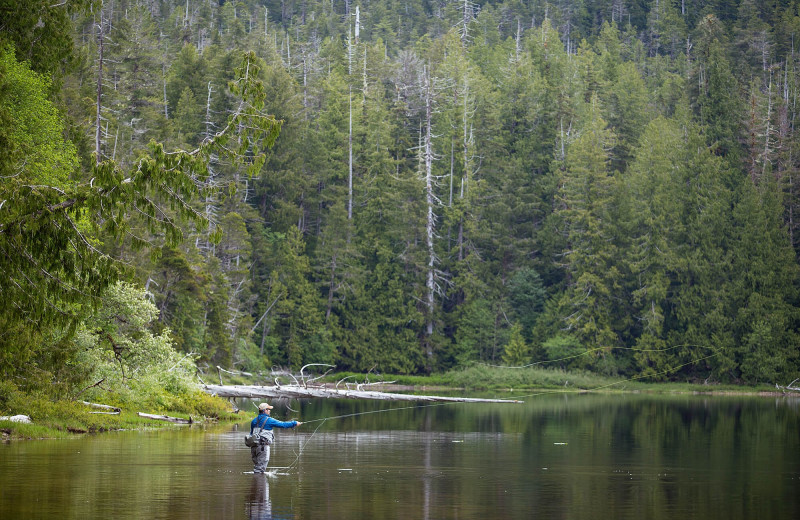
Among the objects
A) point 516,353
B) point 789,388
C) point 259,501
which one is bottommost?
point 789,388

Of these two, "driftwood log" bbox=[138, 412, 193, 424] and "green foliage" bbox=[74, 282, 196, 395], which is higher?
"green foliage" bbox=[74, 282, 196, 395]

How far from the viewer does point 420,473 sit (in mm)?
21734

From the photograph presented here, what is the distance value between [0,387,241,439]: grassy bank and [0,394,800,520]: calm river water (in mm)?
1106

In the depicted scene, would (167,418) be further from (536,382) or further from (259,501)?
(536,382)

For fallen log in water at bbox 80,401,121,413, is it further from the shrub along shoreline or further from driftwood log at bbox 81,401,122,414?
the shrub along shoreline

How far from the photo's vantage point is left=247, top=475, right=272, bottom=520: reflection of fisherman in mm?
15633

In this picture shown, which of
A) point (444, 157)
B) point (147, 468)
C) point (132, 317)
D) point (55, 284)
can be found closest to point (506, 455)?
point (147, 468)

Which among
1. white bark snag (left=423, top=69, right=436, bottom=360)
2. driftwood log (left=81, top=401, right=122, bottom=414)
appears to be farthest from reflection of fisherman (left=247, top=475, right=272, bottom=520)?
white bark snag (left=423, top=69, right=436, bottom=360)

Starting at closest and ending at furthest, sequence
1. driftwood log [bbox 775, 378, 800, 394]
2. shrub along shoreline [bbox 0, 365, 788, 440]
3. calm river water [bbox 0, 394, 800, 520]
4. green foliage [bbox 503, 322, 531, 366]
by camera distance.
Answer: calm river water [bbox 0, 394, 800, 520], shrub along shoreline [bbox 0, 365, 788, 440], driftwood log [bbox 775, 378, 800, 394], green foliage [bbox 503, 322, 531, 366]

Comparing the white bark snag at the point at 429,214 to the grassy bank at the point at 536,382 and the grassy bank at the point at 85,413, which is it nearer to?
the grassy bank at the point at 536,382

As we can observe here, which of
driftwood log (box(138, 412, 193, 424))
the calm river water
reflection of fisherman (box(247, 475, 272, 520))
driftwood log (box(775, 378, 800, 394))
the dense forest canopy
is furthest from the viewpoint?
the dense forest canopy

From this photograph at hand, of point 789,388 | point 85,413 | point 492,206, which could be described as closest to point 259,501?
point 85,413

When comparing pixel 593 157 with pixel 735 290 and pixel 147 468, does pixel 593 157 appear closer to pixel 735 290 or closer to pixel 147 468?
pixel 735 290

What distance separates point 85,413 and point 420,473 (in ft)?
41.7
